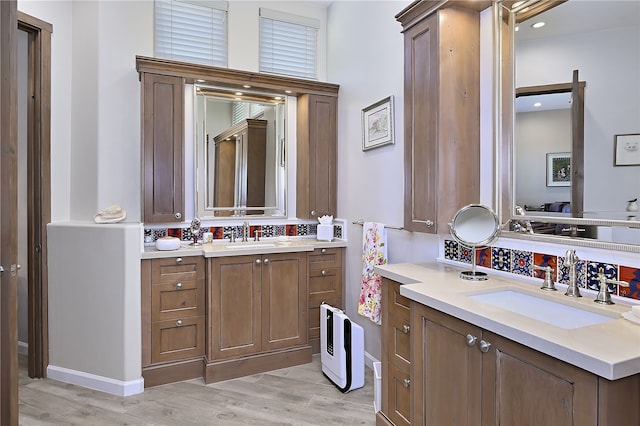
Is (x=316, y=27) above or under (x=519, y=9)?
above

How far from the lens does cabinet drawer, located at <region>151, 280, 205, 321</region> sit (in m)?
2.71

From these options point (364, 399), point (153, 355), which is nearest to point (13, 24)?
point (153, 355)

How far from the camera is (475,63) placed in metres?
2.05

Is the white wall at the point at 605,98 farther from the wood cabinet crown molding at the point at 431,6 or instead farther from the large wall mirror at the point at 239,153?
the large wall mirror at the point at 239,153

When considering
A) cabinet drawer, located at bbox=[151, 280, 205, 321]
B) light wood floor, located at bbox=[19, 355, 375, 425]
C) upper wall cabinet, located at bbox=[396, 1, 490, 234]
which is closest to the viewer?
upper wall cabinet, located at bbox=[396, 1, 490, 234]

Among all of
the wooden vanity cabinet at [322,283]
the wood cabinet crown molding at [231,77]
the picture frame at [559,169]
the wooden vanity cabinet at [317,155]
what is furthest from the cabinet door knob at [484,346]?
the wood cabinet crown molding at [231,77]

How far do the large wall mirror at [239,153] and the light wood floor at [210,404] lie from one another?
1.38 m

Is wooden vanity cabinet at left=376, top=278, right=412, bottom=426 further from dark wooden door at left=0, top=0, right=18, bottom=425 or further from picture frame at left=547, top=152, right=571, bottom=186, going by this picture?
dark wooden door at left=0, top=0, right=18, bottom=425

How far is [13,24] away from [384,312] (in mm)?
2153

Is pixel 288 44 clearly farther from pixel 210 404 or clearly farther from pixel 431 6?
pixel 210 404

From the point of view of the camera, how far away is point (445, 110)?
6.51 feet

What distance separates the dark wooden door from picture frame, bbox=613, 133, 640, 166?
2440mm

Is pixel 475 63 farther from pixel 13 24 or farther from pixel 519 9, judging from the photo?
pixel 13 24

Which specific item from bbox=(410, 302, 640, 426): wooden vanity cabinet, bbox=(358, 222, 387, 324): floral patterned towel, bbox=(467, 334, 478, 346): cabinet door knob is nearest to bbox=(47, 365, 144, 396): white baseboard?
bbox=(358, 222, 387, 324): floral patterned towel
